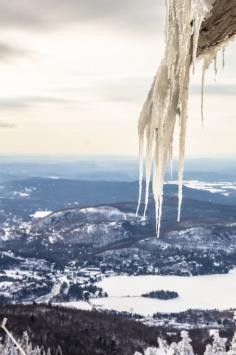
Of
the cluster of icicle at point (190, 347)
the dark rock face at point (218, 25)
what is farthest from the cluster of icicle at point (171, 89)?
the cluster of icicle at point (190, 347)

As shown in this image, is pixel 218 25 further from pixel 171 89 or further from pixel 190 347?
pixel 190 347

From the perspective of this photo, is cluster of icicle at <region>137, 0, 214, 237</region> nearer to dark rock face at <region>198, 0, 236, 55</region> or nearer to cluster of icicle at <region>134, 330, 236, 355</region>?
dark rock face at <region>198, 0, 236, 55</region>

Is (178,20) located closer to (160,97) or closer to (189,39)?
(189,39)

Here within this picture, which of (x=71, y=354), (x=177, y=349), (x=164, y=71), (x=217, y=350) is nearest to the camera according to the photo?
(x=164, y=71)

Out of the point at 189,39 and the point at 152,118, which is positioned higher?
the point at 189,39

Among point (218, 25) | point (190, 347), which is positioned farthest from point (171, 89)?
point (190, 347)

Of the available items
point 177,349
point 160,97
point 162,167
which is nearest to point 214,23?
point 160,97

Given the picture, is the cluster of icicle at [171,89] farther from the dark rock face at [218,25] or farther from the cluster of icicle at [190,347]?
the cluster of icicle at [190,347]
